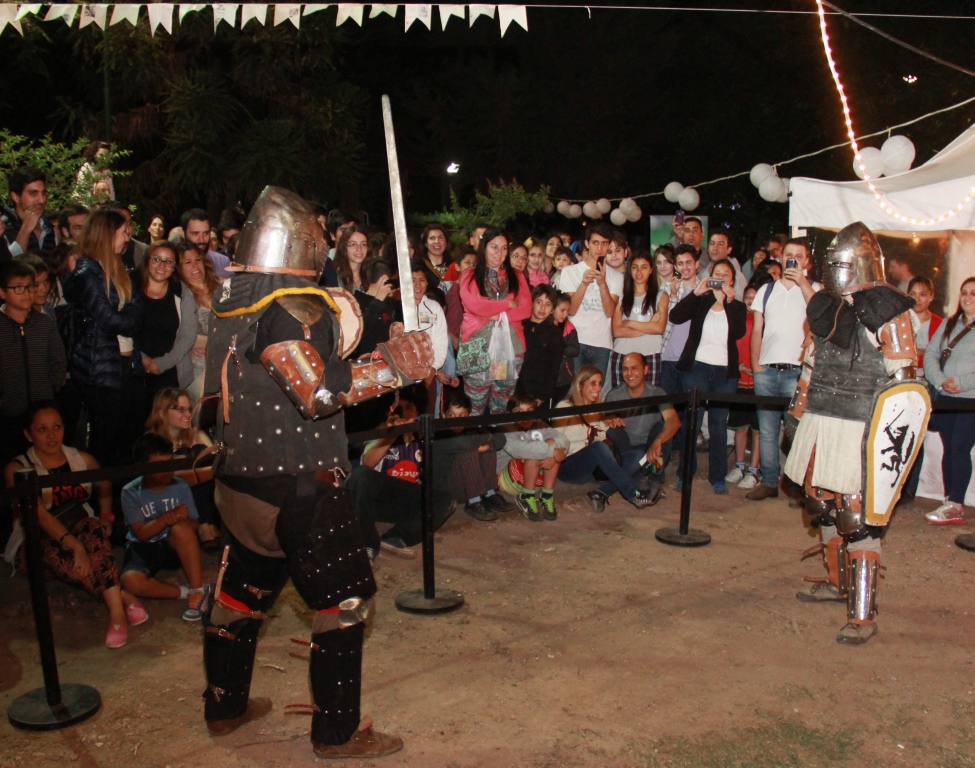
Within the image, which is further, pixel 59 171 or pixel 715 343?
pixel 59 171

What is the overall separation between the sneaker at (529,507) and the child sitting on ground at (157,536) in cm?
227

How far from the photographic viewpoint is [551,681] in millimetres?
3988

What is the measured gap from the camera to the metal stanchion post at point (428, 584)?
14.9 feet

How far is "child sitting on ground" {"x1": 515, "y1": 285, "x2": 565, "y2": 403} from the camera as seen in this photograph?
22.6ft

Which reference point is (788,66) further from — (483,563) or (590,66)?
(483,563)

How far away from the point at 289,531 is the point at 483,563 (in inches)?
95.1

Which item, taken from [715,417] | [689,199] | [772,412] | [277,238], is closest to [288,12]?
[277,238]

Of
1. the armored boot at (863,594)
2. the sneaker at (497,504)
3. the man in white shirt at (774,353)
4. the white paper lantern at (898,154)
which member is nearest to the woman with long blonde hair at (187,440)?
the sneaker at (497,504)

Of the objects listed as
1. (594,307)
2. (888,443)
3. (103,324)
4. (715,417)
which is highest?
(594,307)

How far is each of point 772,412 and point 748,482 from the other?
Answer: 572 mm

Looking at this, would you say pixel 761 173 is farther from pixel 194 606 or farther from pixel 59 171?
pixel 194 606

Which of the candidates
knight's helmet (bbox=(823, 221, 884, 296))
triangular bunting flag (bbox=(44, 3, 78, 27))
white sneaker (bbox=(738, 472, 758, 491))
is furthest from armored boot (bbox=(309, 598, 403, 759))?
white sneaker (bbox=(738, 472, 758, 491))

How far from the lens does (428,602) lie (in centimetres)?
475

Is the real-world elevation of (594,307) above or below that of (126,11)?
below
